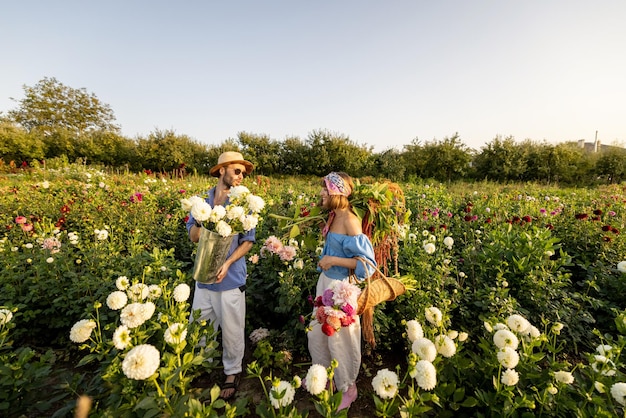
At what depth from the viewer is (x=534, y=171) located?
19625 mm

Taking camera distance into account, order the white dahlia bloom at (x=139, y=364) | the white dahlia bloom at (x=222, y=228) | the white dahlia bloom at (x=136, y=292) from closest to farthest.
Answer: the white dahlia bloom at (x=139, y=364) < the white dahlia bloom at (x=136, y=292) < the white dahlia bloom at (x=222, y=228)

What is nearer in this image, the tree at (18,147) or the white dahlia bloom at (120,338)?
the white dahlia bloom at (120,338)

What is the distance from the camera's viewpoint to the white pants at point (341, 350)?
204 cm

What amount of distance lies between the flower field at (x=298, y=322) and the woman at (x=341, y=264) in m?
0.22

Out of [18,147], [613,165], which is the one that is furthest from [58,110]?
[613,165]

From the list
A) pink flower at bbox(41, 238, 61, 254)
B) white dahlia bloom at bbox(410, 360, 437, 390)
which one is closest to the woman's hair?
white dahlia bloom at bbox(410, 360, 437, 390)

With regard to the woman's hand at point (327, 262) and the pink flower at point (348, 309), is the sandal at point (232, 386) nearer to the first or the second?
the woman's hand at point (327, 262)

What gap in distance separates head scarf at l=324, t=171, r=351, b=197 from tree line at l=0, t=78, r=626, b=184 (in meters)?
16.7

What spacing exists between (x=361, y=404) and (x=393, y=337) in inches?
28.8

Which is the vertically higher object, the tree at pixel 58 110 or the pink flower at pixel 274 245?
the tree at pixel 58 110

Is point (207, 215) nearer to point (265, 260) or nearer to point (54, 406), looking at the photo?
point (265, 260)

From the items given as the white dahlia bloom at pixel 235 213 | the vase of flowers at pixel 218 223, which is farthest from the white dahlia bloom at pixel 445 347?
the white dahlia bloom at pixel 235 213

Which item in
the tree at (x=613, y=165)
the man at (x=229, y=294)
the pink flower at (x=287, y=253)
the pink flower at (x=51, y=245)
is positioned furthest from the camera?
the tree at (x=613, y=165)

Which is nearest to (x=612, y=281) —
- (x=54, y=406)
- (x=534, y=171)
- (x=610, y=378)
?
(x=610, y=378)
